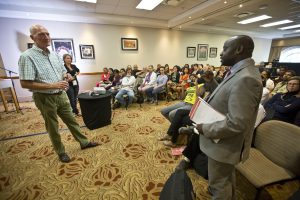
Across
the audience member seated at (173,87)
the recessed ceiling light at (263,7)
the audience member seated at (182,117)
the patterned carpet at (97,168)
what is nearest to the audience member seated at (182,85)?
the audience member seated at (173,87)

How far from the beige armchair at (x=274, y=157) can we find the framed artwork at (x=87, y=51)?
19.1 feet

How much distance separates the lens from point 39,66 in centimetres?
164

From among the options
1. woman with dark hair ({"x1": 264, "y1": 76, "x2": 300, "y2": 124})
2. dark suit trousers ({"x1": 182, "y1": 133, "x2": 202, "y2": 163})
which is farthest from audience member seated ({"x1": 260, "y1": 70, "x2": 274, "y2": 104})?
dark suit trousers ({"x1": 182, "y1": 133, "x2": 202, "y2": 163})

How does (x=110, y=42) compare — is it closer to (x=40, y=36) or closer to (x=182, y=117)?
(x=40, y=36)

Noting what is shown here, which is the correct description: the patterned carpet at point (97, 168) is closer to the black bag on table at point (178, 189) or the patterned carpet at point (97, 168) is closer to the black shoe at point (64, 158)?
the black shoe at point (64, 158)

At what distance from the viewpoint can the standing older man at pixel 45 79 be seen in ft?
5.18

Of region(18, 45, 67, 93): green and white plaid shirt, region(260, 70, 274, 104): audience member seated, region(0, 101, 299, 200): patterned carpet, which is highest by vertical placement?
region(18, 45, 67, 93): green and white plaid shirt

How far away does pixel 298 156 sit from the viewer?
114 centimetres

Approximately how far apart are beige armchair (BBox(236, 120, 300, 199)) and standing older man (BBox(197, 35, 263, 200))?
0.32 metres

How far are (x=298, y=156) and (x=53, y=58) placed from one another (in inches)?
103

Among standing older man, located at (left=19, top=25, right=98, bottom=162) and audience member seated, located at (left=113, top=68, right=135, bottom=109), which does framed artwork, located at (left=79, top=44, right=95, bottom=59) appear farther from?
standing older man, located at (left=19, top=25, right=98, bottom=162)

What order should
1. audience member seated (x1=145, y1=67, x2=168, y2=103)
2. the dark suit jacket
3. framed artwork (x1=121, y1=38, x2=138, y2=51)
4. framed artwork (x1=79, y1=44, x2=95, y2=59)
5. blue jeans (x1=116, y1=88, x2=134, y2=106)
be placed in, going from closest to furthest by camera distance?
the dark suit jacket < blue jeans (x1=116, y1=88, x2=134, y2=106) < audience member seated (x1=145, y1=67, x2=168, y2=103) < framed artwork (x1=79, y1=44, x2=95, y2=59) < framed artwork (x1=121, y1=38, x2=138, y2=51)

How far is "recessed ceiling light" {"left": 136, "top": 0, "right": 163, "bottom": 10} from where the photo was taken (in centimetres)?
423

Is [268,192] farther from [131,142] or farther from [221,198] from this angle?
[131,142]
